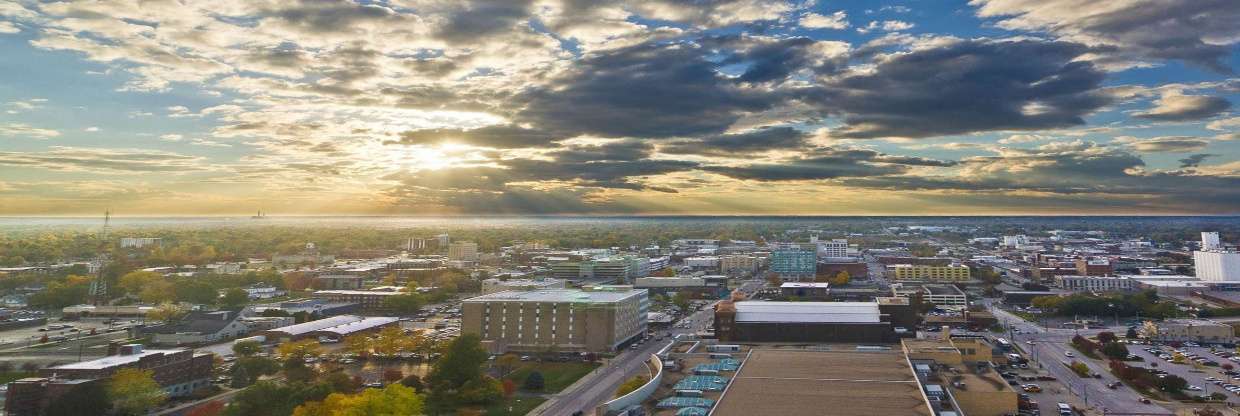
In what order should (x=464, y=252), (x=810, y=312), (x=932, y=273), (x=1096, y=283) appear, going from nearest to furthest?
(x=810, y=312) → (x=1096, y=283) → (x=932, y=273) → (x=464, y=252)

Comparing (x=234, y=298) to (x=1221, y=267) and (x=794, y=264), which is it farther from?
(x=1221, y=267)

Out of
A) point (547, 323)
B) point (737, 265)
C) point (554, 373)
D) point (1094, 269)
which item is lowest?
point (554, 373)

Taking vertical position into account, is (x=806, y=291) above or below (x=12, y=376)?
above

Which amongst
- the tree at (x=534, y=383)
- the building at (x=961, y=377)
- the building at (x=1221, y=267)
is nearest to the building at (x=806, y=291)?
the building at (x=961, y=377)

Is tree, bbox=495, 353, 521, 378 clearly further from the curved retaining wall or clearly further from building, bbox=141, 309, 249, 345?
building, bbox=141, 309, 249, 345

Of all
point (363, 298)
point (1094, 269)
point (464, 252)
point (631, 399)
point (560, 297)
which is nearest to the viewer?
point (631, 399)

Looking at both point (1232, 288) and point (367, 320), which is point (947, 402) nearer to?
point (367, 320)

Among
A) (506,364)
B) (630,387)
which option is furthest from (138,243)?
(630,387)
